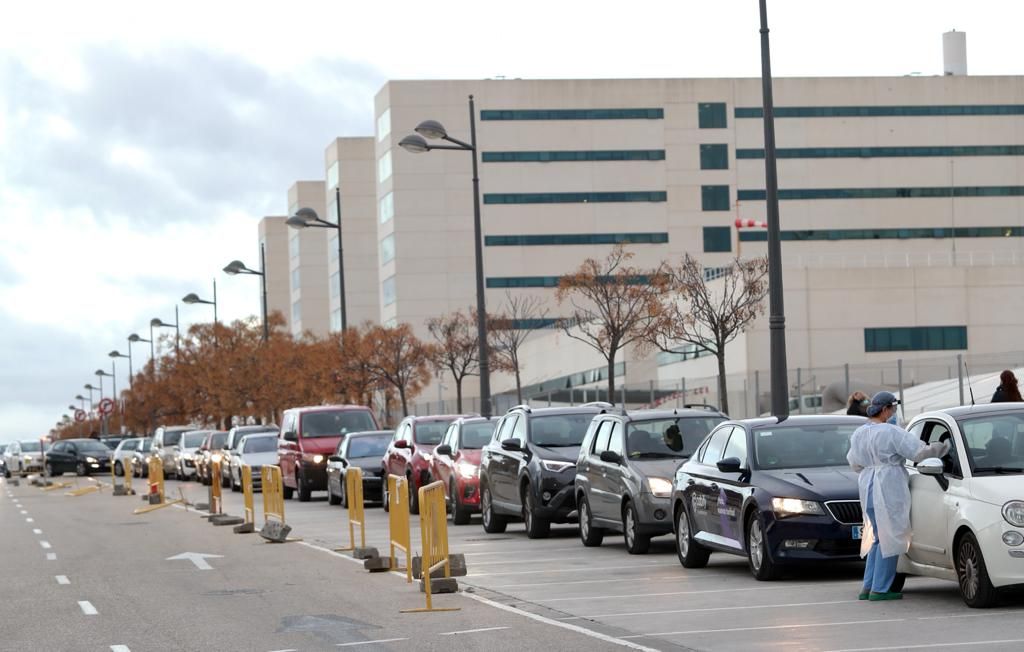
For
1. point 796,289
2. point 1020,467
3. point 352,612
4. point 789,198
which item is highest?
point 789,198

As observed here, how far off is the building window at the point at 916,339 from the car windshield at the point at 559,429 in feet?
163

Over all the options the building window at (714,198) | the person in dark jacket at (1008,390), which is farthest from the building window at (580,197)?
the person in dark jacket at (1008,390)

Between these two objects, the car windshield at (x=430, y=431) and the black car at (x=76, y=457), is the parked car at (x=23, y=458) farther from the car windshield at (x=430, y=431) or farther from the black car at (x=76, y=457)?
the car windshield at (x=430, y=431)

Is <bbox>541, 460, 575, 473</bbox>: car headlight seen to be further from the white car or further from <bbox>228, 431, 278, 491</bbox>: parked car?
<bbox>228, 431, 278, 491</bbox>: parked car

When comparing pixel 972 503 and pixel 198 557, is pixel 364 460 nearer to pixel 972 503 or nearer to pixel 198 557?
pixel 198 557

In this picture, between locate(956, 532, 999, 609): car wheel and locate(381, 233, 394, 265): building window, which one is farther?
locate(381, 233, 394, 265): building window

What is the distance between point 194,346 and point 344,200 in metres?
27.5

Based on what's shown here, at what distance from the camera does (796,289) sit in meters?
71.4

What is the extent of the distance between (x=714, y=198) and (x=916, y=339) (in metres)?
30.2

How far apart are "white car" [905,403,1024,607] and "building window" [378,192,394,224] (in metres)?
90.7

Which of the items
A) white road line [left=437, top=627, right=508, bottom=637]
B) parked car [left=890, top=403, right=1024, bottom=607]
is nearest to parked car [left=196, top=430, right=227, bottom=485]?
white road line [left=437, top=627, right=508, bottom=637]

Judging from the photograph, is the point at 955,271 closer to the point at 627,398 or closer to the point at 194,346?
the point at 627,398

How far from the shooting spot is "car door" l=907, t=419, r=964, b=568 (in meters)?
13.0

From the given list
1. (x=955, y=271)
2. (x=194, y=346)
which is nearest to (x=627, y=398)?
(x=955, y=271)
